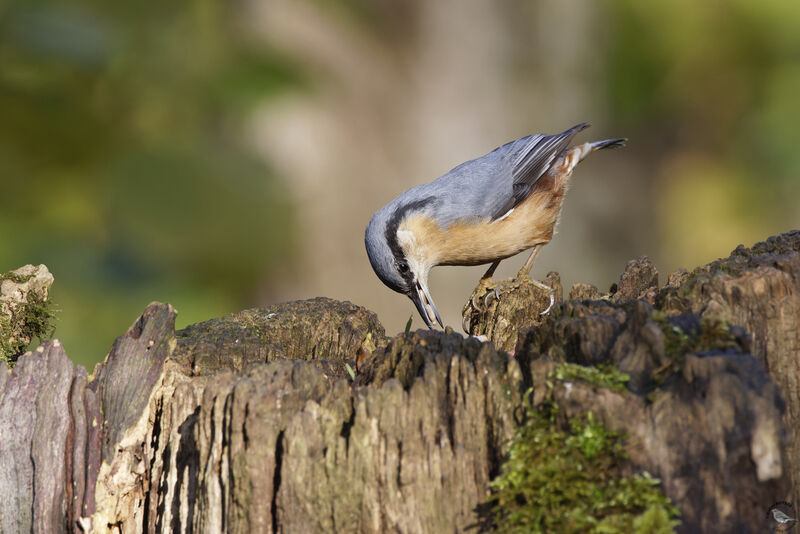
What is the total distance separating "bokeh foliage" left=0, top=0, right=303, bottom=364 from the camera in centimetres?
438

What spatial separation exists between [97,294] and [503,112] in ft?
13.0

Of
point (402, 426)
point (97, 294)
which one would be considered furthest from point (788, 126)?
point (402, 426)

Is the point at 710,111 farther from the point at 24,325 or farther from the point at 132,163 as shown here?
the point at 24,325

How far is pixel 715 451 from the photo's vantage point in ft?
4.72

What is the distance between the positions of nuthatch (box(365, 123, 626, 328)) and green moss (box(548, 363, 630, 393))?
237cm

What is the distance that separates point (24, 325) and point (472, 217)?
8.38 ft

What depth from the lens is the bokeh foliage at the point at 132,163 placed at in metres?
4.38

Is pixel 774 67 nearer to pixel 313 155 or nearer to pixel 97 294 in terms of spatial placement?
pixel 313 155

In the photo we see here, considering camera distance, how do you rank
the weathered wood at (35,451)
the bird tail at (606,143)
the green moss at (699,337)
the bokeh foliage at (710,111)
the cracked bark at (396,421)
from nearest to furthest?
the cracked bark at (396,421) → the green moss at (699,337) → the weathered wood at (35,451) → the bird tail at (606,143) → the bokeh foliage at (710,111)

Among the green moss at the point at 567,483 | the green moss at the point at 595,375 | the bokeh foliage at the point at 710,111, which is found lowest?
the green moss at the point at 567,483

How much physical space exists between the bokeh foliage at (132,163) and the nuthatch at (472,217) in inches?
43.4

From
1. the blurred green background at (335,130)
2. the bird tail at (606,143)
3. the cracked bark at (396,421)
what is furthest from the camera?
the bird tail at (606,143)

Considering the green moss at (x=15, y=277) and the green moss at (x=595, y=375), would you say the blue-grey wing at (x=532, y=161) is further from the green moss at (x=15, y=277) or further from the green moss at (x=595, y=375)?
the green moss at (x=595, y=375)

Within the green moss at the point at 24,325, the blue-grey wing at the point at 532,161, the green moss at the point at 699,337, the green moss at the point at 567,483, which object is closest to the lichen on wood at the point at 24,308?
the green moss at the point at 24,325
